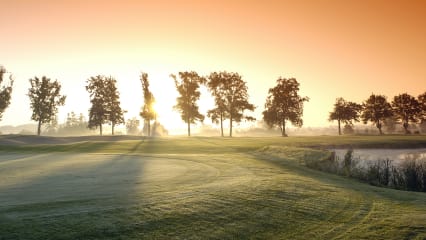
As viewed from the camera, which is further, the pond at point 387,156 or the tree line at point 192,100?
the tree line at point 192,100

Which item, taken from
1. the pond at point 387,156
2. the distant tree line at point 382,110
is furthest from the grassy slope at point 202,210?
the distant tree line at point 382,110

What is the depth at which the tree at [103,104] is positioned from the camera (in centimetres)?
8856

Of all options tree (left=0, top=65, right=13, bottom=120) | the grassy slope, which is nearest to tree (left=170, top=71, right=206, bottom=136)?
tree (left=0, top=65, right=13, bottom=120)

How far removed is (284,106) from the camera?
300 feet

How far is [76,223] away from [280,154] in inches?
1097

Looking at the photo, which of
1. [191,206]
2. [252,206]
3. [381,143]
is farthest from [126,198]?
[381,143]

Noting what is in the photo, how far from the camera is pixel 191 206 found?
35.8 ft

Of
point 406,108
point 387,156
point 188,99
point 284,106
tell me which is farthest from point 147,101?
point 406,108

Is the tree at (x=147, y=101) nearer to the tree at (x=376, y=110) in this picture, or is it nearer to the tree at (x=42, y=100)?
the tree at (x=42, y=100)

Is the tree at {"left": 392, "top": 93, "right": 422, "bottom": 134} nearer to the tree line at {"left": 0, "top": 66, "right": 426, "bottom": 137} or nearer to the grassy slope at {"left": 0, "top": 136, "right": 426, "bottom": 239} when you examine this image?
the tree line at {"left": 0, "top": 66, "right": 426, "bottom": 137}

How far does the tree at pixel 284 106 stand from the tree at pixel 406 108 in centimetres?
3034

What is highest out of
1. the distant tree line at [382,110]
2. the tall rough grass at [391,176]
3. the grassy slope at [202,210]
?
the distant tree line at [382,110]

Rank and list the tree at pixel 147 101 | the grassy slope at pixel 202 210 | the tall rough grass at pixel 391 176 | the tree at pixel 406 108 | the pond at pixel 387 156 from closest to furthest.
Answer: the grassy slope at pixel 202 210 < the tall rough grass at pixel 391 176 < the pond at pixel 387 156 < the tree at pixel 147 101 < the tree at pixel 406 108

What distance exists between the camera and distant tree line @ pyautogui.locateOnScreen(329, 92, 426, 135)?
102 meters
